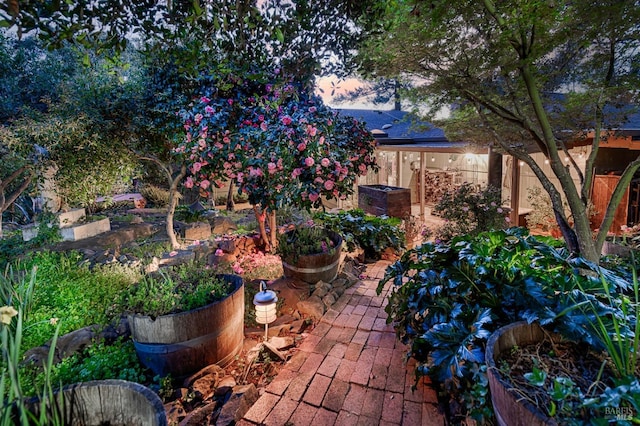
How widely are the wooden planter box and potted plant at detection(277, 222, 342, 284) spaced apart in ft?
14.2

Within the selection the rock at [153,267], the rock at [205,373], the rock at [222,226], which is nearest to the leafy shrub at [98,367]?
the rock at [205,373]

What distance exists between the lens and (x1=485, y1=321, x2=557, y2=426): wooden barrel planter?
1156 mm

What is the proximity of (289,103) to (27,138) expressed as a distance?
354 centimetres

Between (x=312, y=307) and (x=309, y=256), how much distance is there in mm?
625

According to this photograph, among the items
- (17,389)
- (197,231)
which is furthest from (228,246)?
(17,389)

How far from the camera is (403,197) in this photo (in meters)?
8.65

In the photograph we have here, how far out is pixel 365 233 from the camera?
5715 mm

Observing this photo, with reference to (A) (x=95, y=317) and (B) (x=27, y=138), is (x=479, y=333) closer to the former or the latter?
(A) (x=95, y=317)

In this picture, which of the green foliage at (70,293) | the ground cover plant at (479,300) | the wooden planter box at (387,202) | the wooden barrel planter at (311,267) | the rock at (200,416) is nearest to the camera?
the ground cover plant at (479,300)

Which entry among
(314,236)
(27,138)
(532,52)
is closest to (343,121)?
(314,236)

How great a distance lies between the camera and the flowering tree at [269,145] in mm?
3336

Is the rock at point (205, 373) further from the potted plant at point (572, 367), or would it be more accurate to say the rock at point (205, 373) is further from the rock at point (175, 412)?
the potted plant at point (572, 367)

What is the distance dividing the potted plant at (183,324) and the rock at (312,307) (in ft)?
2.91

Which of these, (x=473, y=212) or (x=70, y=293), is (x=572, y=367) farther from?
(x=473, y=212)
